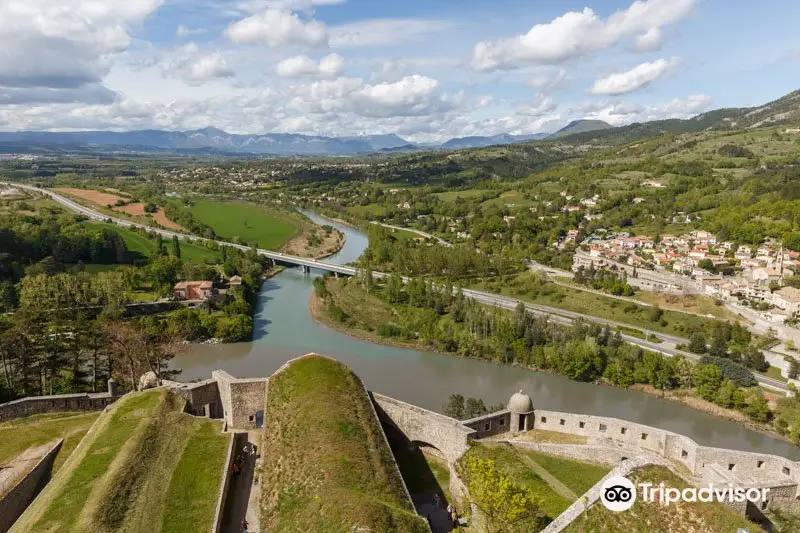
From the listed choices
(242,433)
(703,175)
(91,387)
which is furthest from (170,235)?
(703,175)

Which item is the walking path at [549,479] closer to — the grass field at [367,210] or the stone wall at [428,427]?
the stone wall at [428,427]

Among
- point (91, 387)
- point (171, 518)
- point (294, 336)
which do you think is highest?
point (171, 518)

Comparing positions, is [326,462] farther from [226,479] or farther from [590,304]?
[590,304]

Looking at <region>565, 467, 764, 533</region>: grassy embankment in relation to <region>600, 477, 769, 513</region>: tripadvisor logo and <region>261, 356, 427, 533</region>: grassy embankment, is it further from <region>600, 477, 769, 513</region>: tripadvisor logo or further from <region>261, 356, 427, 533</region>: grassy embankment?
<region>261, 356, 427, 533</region>: grassy embankment

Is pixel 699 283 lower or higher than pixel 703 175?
lower

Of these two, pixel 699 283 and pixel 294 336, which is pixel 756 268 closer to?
pixel 699 283

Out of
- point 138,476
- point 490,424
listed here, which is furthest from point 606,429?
point 138,476
